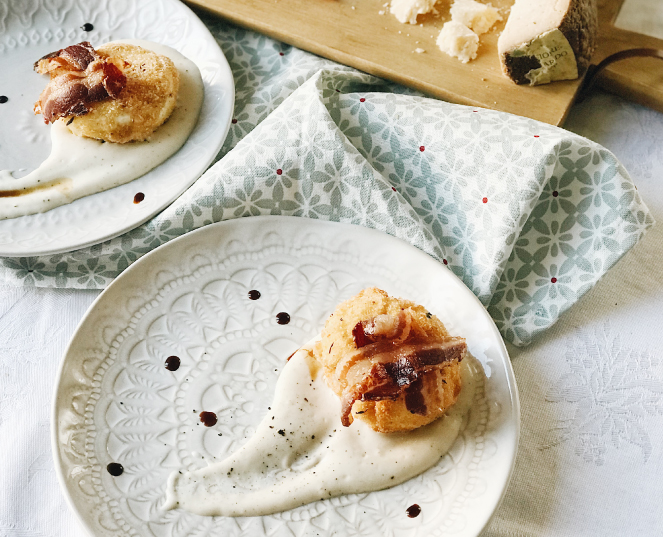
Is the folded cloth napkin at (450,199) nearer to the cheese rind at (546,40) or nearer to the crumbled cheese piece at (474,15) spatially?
the cheese rind at (546,40)

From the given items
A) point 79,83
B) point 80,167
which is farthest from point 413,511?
point 79,83

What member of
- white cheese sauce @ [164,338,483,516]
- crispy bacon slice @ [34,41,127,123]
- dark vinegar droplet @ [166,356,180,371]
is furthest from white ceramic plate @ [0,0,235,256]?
white cheese sauce @ [164,338,483,516]

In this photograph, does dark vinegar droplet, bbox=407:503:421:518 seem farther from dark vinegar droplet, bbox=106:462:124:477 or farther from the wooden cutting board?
the wooden cutting board

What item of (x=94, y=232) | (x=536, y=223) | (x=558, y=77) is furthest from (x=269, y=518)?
(x=558, y=77)

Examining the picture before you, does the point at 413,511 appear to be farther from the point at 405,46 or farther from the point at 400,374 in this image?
the point at 405,46

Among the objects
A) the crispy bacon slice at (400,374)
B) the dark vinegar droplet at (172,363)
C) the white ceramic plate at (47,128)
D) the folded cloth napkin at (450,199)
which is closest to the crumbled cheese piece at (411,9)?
the folded cloth napkin at (450,199)
